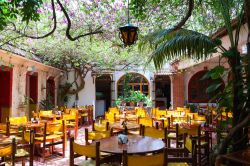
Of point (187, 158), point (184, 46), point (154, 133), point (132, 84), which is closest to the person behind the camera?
point (187, 158)

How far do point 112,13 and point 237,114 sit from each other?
546cm

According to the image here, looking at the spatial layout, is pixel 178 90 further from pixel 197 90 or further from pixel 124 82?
pixel 124 82

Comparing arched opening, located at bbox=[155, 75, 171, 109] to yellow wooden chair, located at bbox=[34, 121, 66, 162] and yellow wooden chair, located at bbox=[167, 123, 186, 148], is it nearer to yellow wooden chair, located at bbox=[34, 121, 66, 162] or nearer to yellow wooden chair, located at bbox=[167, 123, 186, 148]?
yellow wooden chair, located at bbox=[167, 123, 186, 148]

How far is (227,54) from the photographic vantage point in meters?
3.77

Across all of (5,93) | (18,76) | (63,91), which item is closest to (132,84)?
(63,91)

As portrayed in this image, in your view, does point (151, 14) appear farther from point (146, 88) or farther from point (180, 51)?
point (146, 88)

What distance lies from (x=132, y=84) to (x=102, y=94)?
103 inches

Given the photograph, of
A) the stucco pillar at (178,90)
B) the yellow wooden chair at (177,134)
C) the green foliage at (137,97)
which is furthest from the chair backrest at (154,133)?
the green foliage at (137,97)

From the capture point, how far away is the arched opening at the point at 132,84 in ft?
58.3

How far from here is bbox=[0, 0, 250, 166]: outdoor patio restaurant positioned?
3.95 m

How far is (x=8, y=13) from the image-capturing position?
453cm

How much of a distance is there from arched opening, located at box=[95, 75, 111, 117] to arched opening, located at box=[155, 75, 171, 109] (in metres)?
3.15

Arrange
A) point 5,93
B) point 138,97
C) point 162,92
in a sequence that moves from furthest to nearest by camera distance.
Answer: point 162,92 → point 138,97 → point 5,93

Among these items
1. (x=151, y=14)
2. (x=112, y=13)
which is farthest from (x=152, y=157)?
(x=112, y=13)
